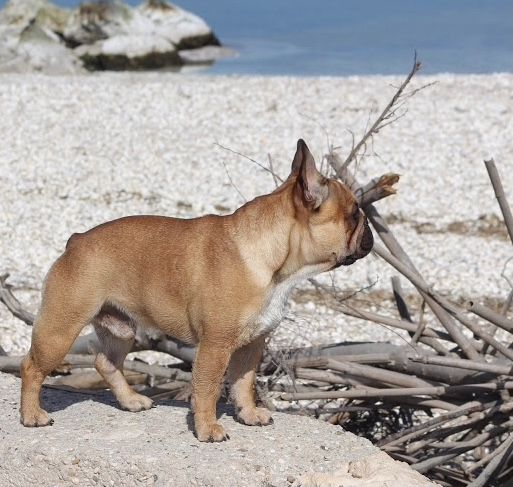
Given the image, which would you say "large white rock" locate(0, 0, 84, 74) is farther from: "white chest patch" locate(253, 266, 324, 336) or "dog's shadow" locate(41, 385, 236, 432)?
"white chest patch" locate(253, 266, 324, 336)

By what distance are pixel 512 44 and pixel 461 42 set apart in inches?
66.7

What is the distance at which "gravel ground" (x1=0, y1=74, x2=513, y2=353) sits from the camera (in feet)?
33.5

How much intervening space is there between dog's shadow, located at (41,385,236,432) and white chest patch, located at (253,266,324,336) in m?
0.73

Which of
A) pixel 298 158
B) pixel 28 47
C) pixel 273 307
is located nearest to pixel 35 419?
pixel 273 307

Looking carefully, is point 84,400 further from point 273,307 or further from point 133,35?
point 133,35

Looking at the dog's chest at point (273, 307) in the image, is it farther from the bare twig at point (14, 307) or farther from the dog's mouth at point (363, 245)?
the bare twig at point (14, 307)

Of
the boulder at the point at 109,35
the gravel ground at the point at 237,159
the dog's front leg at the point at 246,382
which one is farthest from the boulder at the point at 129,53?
the dog's front leg at the point at 246,382

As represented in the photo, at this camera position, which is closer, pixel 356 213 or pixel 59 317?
pixel 356 213

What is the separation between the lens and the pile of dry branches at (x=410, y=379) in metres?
5.18

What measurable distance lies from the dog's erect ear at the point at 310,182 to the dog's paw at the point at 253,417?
1.08 meters

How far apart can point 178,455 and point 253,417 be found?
48 cm

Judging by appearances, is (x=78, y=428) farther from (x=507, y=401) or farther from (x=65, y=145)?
(x=65, y=145)

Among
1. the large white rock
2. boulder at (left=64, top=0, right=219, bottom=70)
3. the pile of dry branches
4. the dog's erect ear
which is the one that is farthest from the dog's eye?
boulder at (left=64, top=0, right=219, bottom=70)

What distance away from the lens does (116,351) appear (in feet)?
16.7
